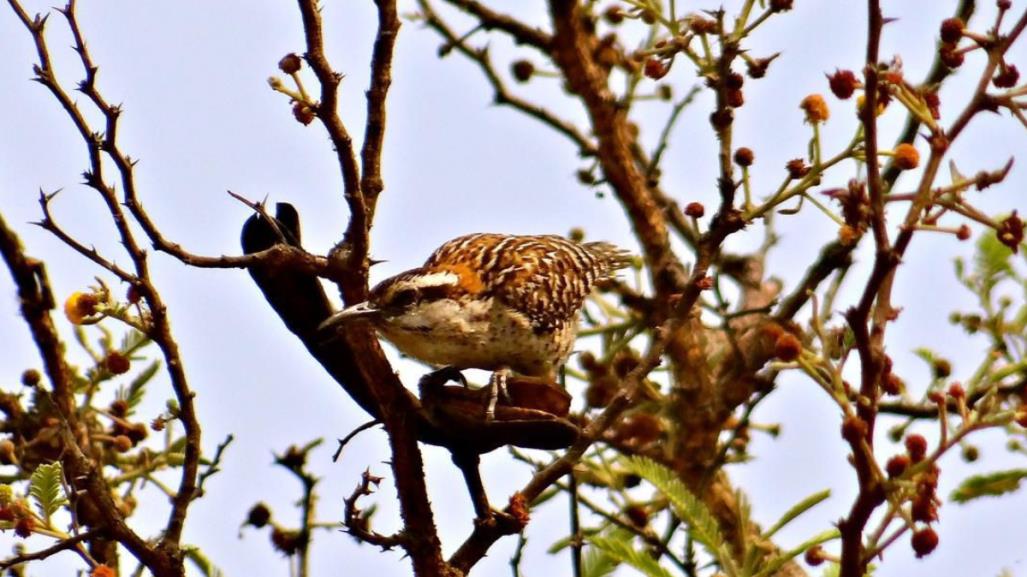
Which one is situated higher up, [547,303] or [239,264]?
[547,303]

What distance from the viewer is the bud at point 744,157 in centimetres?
373

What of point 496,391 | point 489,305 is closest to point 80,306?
point 496,391

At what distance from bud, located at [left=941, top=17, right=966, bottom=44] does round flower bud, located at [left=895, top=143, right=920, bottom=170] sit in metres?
0.26

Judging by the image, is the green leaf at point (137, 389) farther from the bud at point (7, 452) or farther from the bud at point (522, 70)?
the bud at point (522, 70)

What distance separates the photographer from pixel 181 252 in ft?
10.4

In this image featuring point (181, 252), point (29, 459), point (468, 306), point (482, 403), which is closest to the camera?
point (181, 252)

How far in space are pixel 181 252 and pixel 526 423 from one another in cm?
105

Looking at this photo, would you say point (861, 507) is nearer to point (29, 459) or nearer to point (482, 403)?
point (482, 403)

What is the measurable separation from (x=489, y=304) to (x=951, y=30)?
8.61 feet

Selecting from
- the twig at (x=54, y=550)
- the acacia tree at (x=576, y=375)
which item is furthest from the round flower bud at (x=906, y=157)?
the twig at (x=54, y=550)

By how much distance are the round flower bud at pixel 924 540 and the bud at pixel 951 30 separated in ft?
3.59

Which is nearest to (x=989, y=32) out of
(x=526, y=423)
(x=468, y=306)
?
(x=526, y=423)

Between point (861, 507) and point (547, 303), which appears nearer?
point (861, 507)

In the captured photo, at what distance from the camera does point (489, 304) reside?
553cm
